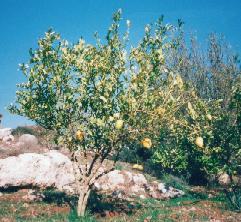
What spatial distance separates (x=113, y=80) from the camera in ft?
37.3

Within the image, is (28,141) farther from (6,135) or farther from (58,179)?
(58,179)

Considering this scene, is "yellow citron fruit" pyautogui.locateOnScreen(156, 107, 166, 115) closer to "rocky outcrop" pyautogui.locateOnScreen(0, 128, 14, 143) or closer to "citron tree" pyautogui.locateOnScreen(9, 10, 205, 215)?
"citron tree" pyautogui.locateOnScreen(9, 10, 205, 215)

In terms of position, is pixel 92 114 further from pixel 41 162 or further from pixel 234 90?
pixel 41 162

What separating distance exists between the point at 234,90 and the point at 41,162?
11.6 meters

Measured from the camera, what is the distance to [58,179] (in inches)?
764

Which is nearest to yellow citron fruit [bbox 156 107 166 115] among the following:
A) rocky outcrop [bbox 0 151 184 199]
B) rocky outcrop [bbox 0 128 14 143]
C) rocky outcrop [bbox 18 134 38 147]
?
rocky outcrop [bbox 0 151 184 199]

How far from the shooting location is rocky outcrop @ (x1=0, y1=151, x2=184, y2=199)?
60.0 feet

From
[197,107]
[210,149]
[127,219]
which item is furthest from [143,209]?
[197,107]

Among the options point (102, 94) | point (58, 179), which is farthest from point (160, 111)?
point (58, 179)

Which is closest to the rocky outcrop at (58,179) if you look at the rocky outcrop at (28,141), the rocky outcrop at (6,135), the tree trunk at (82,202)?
the tree trunk at (82,202)

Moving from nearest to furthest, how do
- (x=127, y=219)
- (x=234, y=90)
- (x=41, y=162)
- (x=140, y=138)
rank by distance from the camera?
(x=140, y=138) < (x=127, y=219) < (x=234, y=90) < (x=41, y=162)

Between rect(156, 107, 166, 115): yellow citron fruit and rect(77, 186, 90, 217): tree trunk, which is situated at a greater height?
rect(156, 107, 166, 115): yellow citron fruit

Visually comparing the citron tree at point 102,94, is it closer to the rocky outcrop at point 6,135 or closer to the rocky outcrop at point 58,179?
the rocky outcrop at point 58,179

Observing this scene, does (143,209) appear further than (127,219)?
Yes
